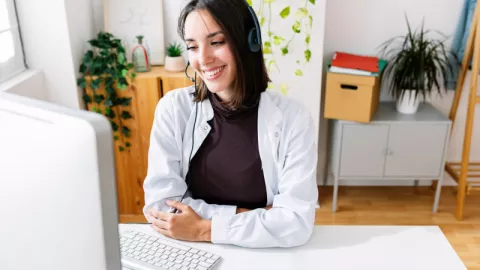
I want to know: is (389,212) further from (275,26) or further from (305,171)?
(305,171)

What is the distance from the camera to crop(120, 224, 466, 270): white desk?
121cm

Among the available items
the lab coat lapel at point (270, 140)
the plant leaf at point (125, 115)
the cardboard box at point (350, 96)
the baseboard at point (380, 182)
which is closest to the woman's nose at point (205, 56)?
the lab coat lapel at point (270, 140)

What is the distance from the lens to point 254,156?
1525 mm

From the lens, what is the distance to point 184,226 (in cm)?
132

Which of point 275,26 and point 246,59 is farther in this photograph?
point 275,26

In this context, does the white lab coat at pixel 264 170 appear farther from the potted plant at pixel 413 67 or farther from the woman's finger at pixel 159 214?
the potted plant at pixel 413 67

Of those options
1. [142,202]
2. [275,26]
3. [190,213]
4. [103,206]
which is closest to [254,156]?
[190,213]

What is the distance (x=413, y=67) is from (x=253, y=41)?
6.18 feet

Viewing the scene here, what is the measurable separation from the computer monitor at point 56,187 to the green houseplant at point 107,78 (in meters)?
2.23

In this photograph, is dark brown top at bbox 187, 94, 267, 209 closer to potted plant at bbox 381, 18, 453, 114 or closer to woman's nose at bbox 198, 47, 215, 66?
woman's nose at bbox 198, 47, 215, 66

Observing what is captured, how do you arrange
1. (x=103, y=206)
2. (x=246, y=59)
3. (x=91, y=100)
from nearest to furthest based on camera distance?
(x=103, y=206)
(x=246, y=59)
(x=91, y=100)

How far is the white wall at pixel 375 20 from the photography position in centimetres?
313

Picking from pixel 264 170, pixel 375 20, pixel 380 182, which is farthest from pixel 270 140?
pixel 380 182

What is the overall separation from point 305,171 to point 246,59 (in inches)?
15.2
